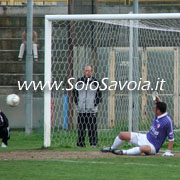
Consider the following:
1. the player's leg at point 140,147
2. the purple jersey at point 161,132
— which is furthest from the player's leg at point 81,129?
the purple jersey at point 161,132

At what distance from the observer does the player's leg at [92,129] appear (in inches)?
644

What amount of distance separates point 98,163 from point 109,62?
648 centimetres

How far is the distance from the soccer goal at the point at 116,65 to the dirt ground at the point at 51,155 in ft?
6.64

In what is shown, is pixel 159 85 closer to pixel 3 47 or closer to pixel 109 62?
pixel 109 62

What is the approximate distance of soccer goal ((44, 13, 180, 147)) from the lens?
57.4ft

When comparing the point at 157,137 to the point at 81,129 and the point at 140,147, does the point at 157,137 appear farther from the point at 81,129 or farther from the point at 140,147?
the point at 81,129

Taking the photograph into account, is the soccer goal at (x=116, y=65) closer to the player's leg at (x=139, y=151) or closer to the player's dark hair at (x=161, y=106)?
the player's leg at (x=139, y=151)

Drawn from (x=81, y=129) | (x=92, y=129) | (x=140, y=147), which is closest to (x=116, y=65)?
(x=92, y=129)

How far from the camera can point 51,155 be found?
543 inches

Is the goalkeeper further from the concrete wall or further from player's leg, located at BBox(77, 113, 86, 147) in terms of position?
the concrete wall

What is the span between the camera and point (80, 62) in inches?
698

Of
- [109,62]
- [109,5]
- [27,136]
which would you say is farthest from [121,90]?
[109,5]

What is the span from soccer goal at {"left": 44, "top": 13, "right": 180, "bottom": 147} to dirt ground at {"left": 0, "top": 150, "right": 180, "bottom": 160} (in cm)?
202

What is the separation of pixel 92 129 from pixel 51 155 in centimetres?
284
